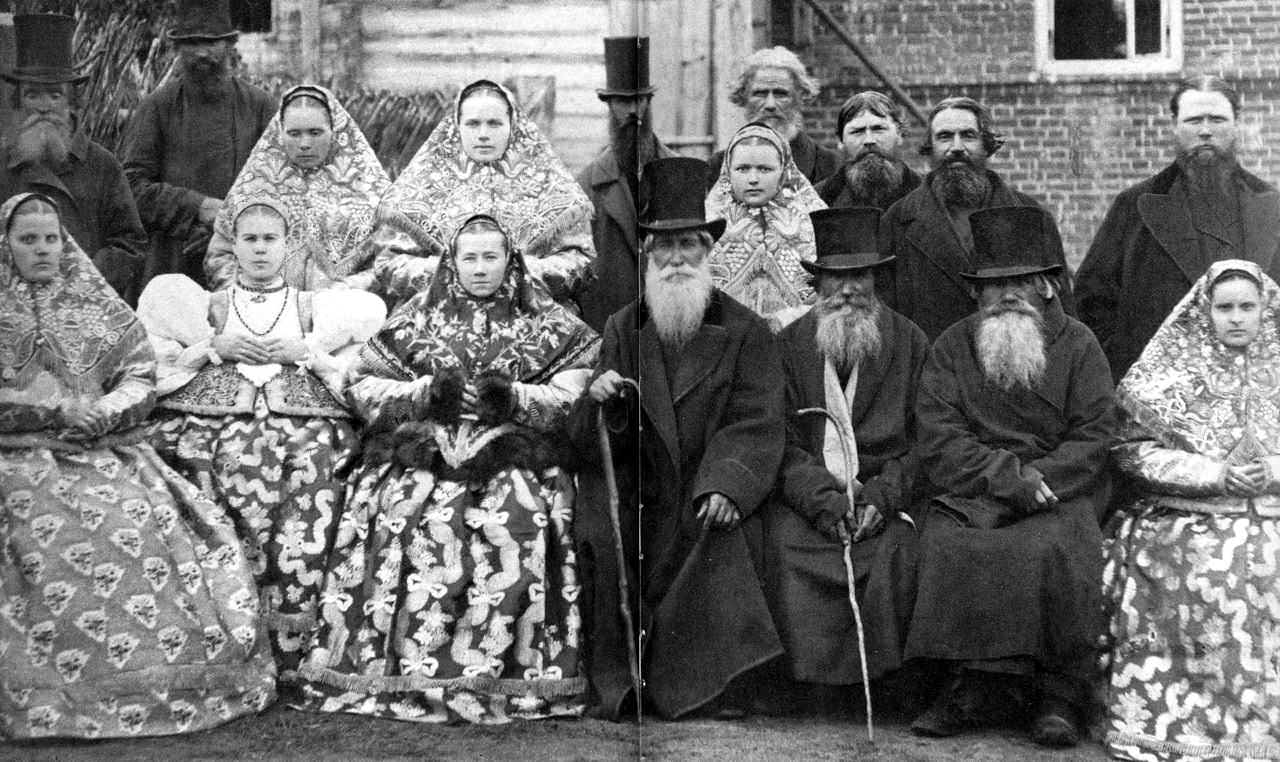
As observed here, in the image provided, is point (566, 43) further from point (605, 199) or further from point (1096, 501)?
point (1096, 501)

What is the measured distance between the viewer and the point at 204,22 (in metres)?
7.17

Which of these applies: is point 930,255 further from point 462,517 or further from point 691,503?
point 462,517

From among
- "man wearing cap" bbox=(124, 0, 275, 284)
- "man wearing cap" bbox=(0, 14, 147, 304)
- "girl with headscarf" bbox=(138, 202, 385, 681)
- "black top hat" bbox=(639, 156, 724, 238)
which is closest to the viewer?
"girl with headscarf" bbox=(138, 202, 385, 681)

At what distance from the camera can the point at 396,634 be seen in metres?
6.12

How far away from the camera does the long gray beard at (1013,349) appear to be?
620 centimetres

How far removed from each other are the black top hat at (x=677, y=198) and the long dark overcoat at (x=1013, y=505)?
41.2 inches

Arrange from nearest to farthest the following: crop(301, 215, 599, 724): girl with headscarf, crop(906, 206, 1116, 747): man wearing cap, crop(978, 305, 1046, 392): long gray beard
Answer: crop(906, 206, 1116, 747): man wearing cap
crop(301, 215, 599, 724): girl with headscarf
crop(978, 305, 1046, 392): long gray beard

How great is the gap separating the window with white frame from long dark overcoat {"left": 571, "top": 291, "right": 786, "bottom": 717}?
70.3 inches

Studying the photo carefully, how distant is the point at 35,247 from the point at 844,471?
A: 3.14 m

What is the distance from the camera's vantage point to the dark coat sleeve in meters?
6.27

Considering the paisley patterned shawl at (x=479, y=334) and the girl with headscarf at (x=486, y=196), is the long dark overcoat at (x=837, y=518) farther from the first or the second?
the girl with headscarf at (x=486, y=196)

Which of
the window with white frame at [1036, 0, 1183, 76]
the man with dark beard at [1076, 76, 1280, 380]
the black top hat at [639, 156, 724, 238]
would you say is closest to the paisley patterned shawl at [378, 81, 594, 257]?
the black top hat at [639, 156, 724, 238]

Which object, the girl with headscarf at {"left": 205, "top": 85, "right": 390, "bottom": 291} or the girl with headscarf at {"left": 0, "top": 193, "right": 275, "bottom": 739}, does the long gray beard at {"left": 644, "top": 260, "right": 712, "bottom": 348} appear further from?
the girl with headscarf at {"left": 0, "top": 193, "right": 275, "bottom": 739}

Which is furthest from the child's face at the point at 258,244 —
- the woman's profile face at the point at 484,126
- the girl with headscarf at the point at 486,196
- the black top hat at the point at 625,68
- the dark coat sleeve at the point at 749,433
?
the dark coat sleeve at the point at 749,433
